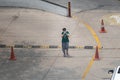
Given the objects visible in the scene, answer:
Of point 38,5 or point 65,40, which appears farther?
point 38,5

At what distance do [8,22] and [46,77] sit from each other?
8612 millimetres

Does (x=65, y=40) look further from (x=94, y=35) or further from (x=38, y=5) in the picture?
(x=38, y=5)

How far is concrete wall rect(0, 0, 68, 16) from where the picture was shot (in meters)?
27.5

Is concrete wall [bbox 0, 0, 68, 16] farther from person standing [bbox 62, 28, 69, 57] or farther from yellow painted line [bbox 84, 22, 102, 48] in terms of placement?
person standing [bbox 62, 28, 69, 57]

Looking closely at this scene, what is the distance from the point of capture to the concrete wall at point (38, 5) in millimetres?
27547

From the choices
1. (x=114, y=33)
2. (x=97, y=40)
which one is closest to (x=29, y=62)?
(x=97, y=40)

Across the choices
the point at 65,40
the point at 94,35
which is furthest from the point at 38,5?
the point at 65,40

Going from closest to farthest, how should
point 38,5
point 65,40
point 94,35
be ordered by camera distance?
point 65,40
point 94,35
point 38,5

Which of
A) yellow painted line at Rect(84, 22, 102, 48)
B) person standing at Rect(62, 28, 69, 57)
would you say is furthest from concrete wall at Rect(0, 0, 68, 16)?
person standing at Rect(62, 28, 69, 57)

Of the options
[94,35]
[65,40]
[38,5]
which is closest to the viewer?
[65,40]

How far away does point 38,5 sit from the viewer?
28.4m

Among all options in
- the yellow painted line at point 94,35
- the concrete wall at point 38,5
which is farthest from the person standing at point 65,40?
the concrete wall at point 38,5

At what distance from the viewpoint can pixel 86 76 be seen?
18031mm

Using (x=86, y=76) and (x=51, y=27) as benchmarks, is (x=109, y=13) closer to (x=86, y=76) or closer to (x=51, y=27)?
(x=51, y=27)
